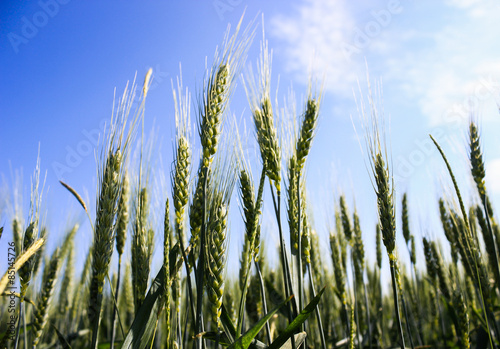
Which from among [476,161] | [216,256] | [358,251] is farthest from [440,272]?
[216,256]

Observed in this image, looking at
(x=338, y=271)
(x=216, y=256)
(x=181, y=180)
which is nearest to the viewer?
(x=216, y=256)

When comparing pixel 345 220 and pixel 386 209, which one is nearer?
pixel 386 209

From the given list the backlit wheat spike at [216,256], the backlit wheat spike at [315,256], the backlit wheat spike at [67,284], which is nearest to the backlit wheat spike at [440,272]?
the backlit wheat spike at [315,256]

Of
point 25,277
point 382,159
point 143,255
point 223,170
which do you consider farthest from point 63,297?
point 382,159

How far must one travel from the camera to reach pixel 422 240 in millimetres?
3855

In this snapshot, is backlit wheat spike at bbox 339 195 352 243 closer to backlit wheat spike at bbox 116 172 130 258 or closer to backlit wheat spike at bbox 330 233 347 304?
backlit wheat spike at bbox 330 233 347 304

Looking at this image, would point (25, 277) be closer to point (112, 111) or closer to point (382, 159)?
point (112, 111)

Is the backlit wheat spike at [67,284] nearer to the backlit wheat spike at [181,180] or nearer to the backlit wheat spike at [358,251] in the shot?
the backlit wheat spike at [181,180]

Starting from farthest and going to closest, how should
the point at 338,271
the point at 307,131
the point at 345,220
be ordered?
the point at 345,220, the point at 338,271, the point at 307,131

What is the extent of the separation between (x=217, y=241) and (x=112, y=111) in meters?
0.89

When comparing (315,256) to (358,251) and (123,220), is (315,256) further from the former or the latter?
(123,220)

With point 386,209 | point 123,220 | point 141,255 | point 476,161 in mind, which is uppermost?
point 476,161

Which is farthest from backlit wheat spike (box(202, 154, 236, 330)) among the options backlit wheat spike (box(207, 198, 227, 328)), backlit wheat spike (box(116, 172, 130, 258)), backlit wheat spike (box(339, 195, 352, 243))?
backlit wheat spike (box(339, 195, 352, 243))

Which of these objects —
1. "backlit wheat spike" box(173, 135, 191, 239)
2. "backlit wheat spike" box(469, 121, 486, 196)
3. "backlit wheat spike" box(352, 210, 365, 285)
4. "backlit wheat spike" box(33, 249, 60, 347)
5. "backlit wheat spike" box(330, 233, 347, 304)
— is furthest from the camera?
"backlit wheat spike" box(352, 210, 365, 285)
